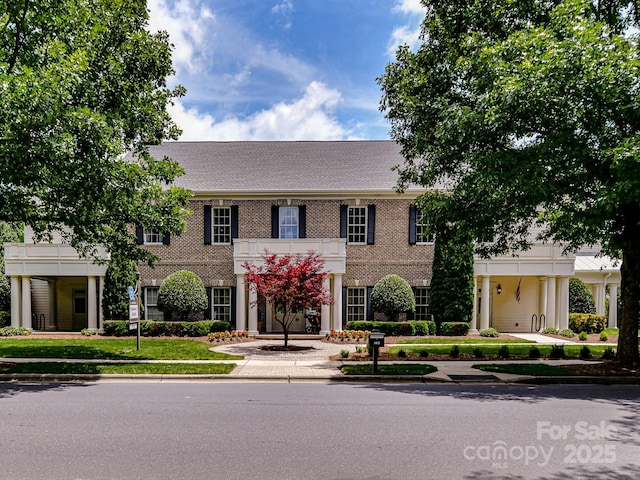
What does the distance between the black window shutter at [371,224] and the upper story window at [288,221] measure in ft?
10.1

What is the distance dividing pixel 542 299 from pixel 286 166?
14929mm

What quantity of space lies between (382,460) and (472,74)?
31.2 feet

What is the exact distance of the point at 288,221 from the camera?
70.0 feet

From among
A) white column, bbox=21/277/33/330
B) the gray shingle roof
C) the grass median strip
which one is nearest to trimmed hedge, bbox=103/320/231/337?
white column, bbox=21/277/33/330

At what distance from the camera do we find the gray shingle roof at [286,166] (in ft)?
70.2

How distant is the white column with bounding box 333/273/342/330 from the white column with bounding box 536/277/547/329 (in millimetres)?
10251

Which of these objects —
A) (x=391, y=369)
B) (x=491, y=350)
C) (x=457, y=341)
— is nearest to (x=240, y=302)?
(x=457, y=341)

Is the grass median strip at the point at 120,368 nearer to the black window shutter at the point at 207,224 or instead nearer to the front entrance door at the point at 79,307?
the black window shutter at the point at 207,224

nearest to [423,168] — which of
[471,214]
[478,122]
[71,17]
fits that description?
[471,214]

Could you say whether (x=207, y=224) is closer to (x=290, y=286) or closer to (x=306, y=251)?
(x=306, y=251)

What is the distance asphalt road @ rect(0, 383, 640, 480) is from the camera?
16.7 ft

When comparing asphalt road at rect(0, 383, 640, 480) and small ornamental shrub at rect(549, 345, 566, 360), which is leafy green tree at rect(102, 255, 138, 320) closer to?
asphalt road at rect(0, 383, 640, 480)

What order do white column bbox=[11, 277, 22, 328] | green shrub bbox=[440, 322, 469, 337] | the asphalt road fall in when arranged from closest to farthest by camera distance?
the asphalt road, green shrub bbox=[440, 322, 469, 337], white column bbox=[11, 277, 22, 328]

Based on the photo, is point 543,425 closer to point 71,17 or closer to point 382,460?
point 382,460
